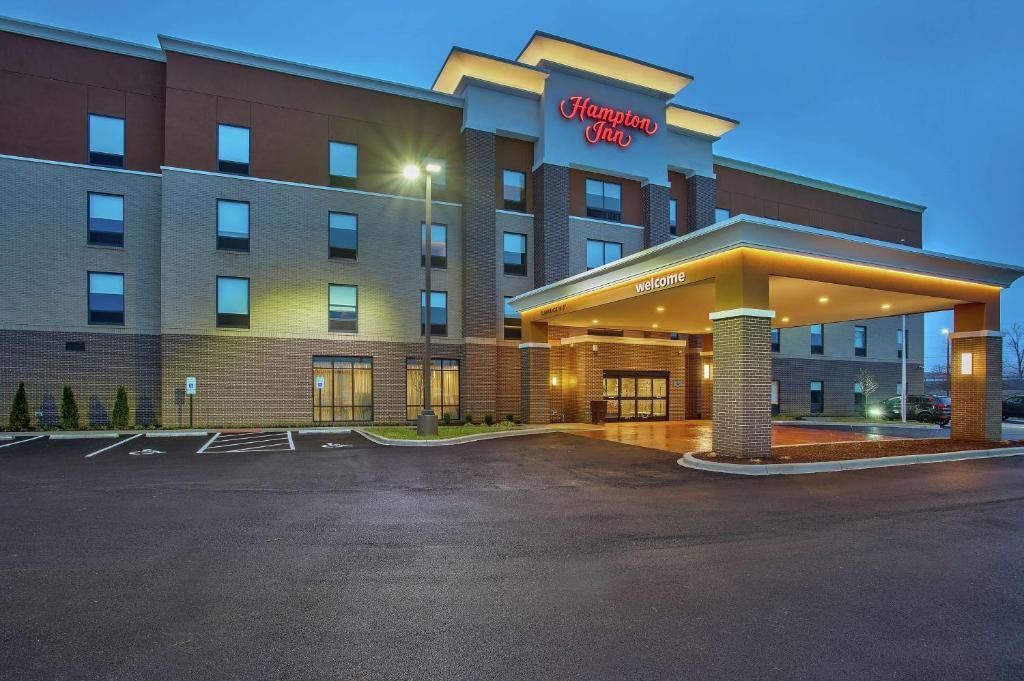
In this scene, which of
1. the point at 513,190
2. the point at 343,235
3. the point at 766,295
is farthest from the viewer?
the point at 513,190

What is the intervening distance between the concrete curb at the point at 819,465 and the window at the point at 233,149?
2092cm

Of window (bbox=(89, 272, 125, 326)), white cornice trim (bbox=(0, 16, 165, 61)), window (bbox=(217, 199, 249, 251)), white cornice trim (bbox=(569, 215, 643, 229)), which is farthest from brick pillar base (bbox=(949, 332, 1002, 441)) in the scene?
white cornice trim (bbox=(0, 16, 165, 61))

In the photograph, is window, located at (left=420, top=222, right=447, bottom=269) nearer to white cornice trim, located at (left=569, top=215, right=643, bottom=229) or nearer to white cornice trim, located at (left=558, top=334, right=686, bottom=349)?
white cornice trim, located at (left=569, top=215, right=643, bottom=229)

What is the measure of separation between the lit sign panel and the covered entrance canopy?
10.1 metres

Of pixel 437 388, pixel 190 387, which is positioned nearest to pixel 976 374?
pixel 437 388

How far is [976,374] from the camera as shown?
54.7ft

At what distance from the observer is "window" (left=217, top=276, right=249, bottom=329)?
22234mm

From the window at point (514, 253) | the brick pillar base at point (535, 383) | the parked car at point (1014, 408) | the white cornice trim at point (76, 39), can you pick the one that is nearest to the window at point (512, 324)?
the window at point (514, 253)

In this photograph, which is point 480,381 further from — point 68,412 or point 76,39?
point 76,39

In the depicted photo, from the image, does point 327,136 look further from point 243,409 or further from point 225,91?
point 243,409

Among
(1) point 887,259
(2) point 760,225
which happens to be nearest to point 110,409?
(2) point 760,225

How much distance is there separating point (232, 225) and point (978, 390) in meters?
27.3

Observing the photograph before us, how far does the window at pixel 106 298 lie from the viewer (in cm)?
2157

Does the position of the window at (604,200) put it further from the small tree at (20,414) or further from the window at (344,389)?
the small tree at (20,414)
